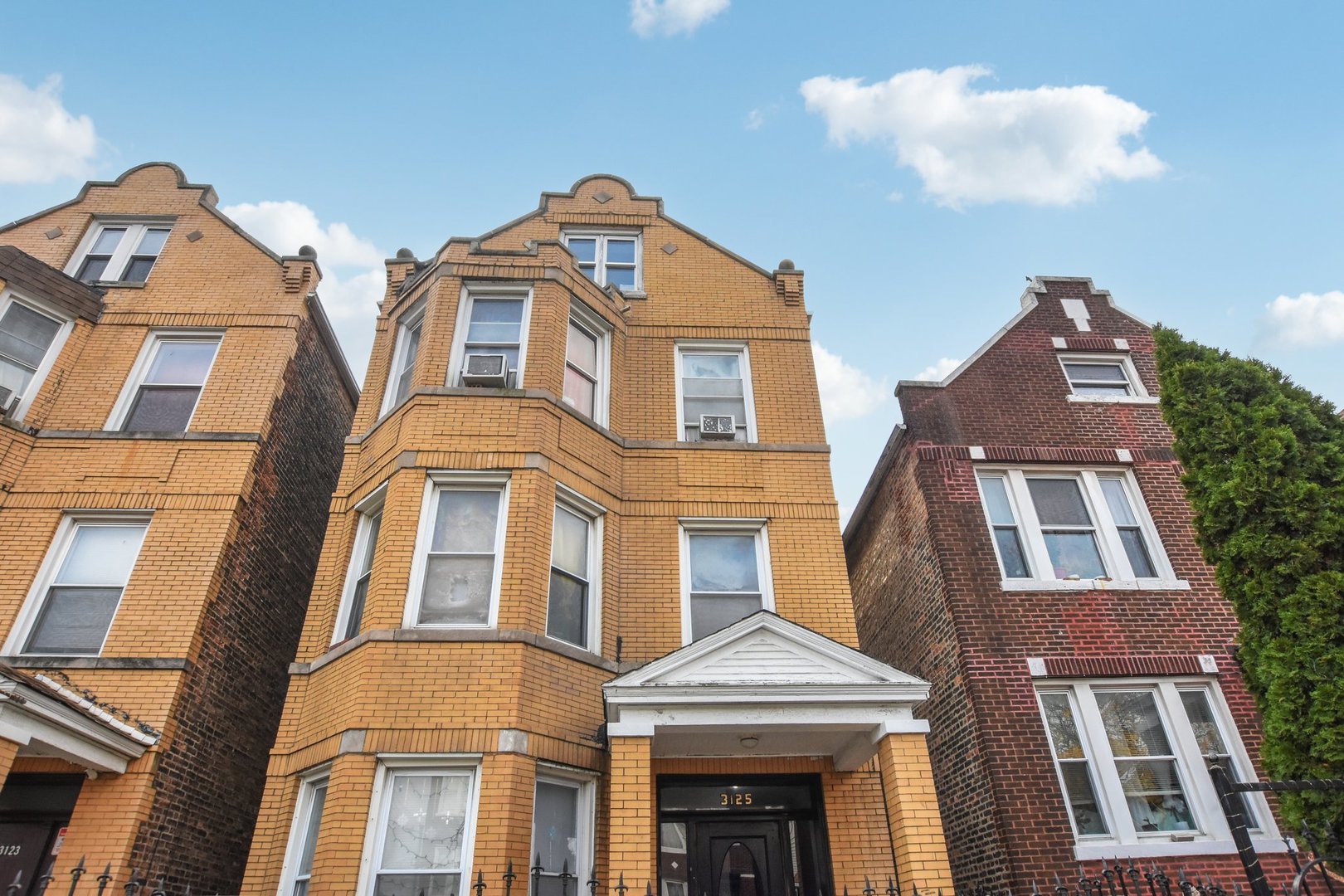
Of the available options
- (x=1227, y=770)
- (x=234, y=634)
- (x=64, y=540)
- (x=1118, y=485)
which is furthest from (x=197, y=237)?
(x=1227, y=770)

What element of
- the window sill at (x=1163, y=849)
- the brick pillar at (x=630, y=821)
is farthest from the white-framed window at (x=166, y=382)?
the window sill at (x=1163, y=849)

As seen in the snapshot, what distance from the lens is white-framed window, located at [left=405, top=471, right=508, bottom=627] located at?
8.27 meters

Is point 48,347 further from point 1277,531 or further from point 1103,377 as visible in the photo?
point 1103,377

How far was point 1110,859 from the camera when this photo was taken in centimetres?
801

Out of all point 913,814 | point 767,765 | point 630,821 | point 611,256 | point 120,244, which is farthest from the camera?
point 611,256

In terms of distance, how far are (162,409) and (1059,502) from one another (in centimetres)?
1185

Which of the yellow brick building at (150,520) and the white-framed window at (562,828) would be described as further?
the yellow brick building at (150,520)

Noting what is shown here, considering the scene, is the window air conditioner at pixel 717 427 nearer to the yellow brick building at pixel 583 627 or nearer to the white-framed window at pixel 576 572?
the yellow brick building at pixel 583 627

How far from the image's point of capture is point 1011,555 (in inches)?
403

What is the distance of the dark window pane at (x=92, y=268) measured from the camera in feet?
39.9

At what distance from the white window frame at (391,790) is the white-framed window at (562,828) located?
58 cm

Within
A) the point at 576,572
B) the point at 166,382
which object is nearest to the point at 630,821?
the point at 576,572

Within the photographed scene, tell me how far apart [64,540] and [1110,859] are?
38.6 ft

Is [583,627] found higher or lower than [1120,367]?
lower
